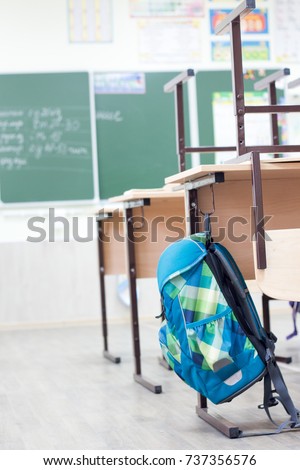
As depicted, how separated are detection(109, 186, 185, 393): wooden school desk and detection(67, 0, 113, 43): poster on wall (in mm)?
2552

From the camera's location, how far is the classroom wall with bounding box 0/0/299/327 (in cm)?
549

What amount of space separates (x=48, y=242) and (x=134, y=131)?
105 centimetres

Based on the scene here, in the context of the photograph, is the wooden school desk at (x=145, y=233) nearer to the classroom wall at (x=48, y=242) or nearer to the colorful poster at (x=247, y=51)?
the classroom wall at (x=48, y=242)

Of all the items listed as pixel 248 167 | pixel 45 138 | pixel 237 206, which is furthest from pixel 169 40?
pixel 248 167

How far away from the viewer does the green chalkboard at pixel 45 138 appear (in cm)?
547

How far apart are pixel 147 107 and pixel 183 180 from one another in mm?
3269

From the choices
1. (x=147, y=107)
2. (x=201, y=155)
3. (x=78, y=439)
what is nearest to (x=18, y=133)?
(x=147, y=107)

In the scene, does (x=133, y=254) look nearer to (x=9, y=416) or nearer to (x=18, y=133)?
(x=9, y=416)

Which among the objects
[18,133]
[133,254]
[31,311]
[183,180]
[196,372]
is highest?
[18,133]

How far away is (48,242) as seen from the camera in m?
5.56

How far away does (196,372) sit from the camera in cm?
217

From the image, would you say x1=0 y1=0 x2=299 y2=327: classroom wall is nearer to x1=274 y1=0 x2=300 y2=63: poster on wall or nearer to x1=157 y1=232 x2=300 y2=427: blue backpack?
x1=274 y1=0 x2=300 y2=63: poster on wall

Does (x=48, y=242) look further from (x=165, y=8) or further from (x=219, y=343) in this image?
(x=219, y=343)

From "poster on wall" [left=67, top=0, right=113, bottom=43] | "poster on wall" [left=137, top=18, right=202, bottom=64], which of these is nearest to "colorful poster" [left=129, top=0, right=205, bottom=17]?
"poster on wall" [left=137, top=18, right=202, bottom=64]
